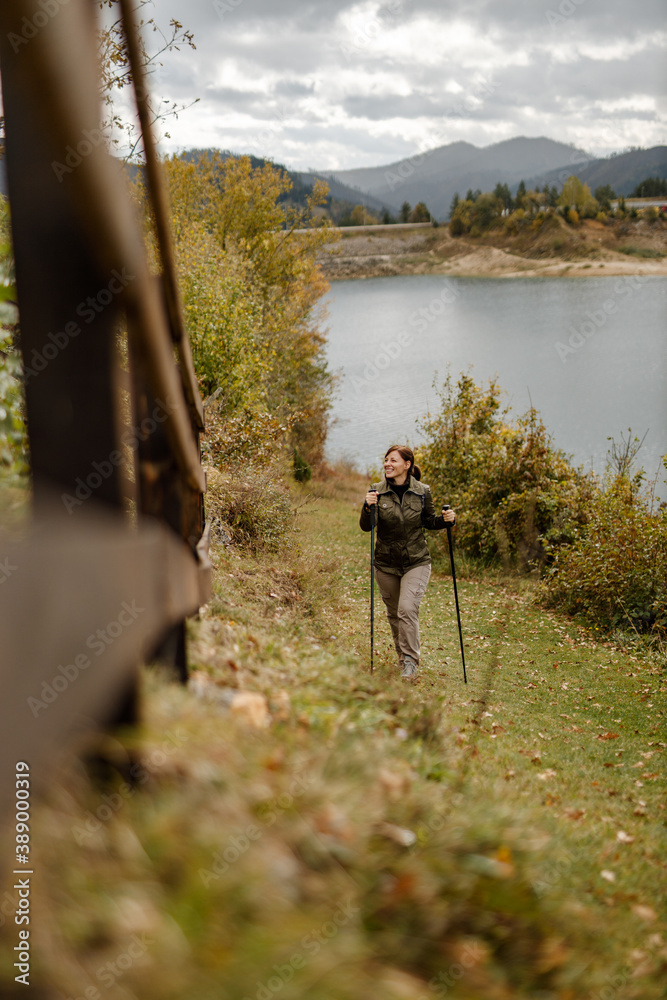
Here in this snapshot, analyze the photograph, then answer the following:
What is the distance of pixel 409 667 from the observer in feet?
22.9

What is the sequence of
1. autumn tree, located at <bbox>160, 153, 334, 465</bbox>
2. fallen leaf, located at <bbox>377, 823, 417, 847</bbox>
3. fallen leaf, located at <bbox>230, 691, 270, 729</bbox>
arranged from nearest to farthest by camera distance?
fallen leaf, located at <bbox>377, 823, 417, 847</bbox>
fallen leaf, located at <bbox>230, 691, 270, 729</bbox>
autumn tree, located at <bbox>160, 153, 334, 465</bbox>

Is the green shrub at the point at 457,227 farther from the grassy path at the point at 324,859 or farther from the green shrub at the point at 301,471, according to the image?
the grassy path at the point at 324,859

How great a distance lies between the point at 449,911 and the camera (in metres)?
2.70

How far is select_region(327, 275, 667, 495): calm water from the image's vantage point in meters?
29.9

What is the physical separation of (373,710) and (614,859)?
1.61 metres

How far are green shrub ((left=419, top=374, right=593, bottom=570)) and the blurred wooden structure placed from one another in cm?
1270

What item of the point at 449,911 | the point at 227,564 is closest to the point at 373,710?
the point at 449,911

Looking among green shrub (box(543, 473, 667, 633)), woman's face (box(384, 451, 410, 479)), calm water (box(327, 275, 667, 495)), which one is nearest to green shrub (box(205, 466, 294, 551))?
woman's face (box(384, 451, 410, 479))

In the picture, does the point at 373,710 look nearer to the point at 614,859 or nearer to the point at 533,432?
the point at 614,859
